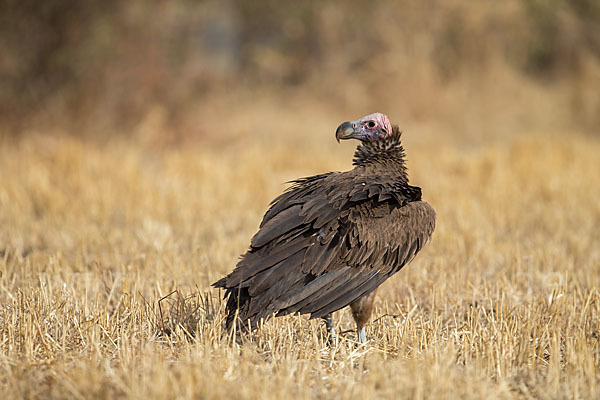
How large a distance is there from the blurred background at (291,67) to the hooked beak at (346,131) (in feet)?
26.5

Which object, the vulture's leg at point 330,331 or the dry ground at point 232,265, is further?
the vulture's leg at point 330,331

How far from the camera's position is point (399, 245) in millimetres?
4270

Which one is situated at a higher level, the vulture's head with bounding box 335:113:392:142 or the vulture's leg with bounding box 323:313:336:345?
the vulture's head with bounding box 335:113:392:142

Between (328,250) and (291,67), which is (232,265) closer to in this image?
(328,250)

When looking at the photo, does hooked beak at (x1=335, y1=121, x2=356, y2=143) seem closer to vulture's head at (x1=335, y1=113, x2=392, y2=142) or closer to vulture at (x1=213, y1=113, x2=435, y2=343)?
vulture's head at (x1=335, y1=113, x2=392, y2=142)

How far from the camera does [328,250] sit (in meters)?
4.08

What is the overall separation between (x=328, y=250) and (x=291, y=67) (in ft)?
62.2

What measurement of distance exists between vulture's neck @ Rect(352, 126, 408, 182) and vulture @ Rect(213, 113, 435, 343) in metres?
0.30

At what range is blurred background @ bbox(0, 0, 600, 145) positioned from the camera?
12453mm

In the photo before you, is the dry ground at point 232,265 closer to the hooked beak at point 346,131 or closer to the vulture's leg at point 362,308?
the vulture's leg at point 362,308

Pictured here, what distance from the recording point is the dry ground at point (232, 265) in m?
3.47

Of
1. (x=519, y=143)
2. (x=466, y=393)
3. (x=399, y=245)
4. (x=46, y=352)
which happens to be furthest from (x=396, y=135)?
(x=519, y=143)

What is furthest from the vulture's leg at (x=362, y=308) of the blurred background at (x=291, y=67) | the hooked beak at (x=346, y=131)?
the blurred background at (x=291, y=67)

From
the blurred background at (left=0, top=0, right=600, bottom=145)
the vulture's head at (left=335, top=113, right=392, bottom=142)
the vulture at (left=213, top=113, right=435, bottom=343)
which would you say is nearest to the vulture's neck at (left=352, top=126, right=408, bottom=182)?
the vulture's head at (left=335, top=113, right=392, bottom=142)
